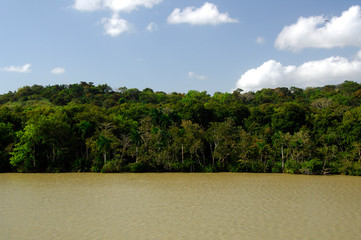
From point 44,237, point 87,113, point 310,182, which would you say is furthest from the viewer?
point 87,113

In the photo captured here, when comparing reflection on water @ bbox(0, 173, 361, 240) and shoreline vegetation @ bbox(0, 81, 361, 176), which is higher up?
shoreline vegetation @ bbox(0, 81, 361, 176)

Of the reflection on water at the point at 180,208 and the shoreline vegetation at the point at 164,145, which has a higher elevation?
the shoreline vegetation at the point at 164,145

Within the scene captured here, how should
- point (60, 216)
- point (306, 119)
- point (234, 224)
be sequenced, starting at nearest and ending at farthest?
point (234, 224), point (60, 216), point (306, 119)

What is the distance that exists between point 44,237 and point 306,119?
31.1m

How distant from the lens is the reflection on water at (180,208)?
11188 millimetres

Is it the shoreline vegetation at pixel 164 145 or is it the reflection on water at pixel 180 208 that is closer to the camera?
the reflection on water at pixel 180 208

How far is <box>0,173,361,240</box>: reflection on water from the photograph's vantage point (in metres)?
11.2

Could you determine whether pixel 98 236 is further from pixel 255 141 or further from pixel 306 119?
pixel 306 119

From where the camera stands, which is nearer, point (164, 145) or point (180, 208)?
point (180, 208)

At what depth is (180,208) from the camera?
14.9m

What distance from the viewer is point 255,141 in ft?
98.6

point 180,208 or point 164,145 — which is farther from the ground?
point 164,145

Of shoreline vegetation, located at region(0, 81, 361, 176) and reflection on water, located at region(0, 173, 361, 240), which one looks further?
shoreline vegetation, located at region(0, 81, 361, 176)

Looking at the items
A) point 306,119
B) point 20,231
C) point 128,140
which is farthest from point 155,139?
point 20,231
